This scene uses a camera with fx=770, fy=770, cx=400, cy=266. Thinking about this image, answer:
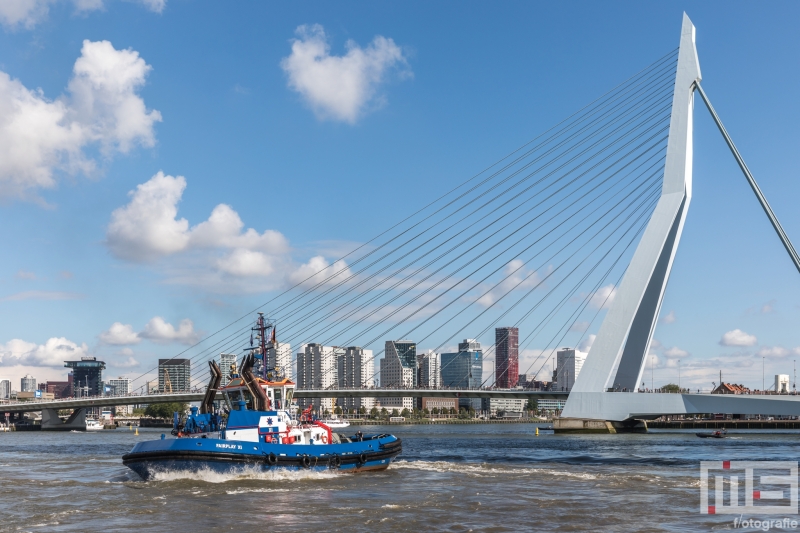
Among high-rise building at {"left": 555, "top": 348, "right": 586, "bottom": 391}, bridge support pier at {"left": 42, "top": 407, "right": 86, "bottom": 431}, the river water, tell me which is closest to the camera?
the river water

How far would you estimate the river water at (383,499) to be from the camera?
17578mm

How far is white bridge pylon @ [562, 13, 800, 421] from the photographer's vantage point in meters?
46.4

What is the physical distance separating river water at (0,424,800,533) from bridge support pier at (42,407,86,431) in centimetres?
7282

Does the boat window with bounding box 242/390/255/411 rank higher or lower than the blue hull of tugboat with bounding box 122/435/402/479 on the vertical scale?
higher

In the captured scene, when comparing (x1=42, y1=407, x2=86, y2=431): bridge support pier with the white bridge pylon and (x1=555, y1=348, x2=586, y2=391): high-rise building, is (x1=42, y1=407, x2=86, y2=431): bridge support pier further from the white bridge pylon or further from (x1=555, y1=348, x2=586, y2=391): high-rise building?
(x1=555, y1=348, x2=586, y2=391): high-rise building

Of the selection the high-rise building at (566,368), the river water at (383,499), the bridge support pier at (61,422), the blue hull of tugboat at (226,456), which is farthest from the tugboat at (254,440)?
the high-rise building at (566,368)

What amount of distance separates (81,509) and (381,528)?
848 cm

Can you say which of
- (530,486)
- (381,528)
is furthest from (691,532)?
(530,486)

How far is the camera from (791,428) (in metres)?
94.8

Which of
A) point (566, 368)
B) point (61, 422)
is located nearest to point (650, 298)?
point (61, 422)

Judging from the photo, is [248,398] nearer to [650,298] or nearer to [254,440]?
[254,440]

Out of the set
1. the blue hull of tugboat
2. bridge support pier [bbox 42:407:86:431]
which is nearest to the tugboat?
the blue hull of tugboat

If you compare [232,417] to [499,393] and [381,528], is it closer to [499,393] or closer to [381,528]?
[381,528]

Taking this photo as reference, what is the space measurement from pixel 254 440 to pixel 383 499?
619cm
